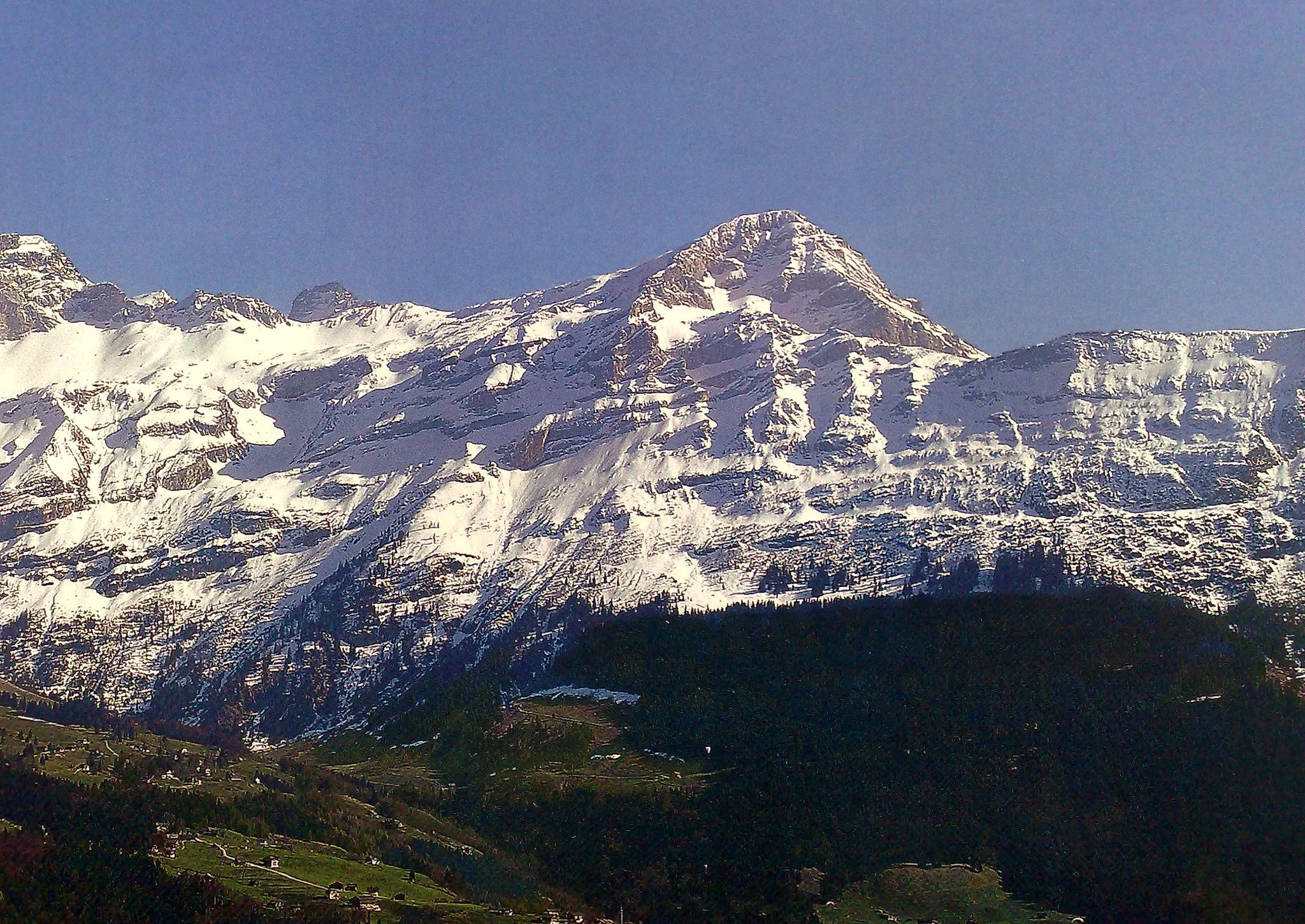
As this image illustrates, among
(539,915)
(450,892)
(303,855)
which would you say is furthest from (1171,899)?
(303,855)

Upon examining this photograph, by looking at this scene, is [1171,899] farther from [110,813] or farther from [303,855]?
[110,813]

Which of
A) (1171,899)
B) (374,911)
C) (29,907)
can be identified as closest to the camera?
(29,907)

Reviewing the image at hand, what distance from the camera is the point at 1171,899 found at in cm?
19438

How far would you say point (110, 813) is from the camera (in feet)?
647

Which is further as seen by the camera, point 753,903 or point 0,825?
point 753,903

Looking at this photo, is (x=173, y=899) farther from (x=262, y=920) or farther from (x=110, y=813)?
(x=110, y=813)

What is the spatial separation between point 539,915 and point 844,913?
4436cm

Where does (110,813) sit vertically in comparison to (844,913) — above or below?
above

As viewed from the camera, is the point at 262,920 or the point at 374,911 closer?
the point at 262,920

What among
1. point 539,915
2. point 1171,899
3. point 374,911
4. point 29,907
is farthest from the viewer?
point 1171,899

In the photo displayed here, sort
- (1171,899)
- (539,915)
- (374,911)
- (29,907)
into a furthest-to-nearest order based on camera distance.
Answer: (1171,899), (539,915), (374,911), (29,907)

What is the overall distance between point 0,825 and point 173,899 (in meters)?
38.7

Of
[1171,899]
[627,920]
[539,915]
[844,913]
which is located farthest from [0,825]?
[1171,899]

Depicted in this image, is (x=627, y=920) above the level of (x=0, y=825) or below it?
below
